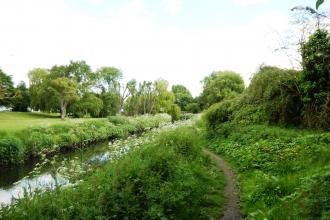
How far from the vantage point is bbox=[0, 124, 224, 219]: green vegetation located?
5.97m

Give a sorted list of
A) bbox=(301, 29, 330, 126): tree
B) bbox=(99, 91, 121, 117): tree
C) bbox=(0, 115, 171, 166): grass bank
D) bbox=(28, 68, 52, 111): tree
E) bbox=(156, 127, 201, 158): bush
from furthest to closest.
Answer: bbox=(99, 91, 121, 117): tree < bbox=(28, 68, 52, 111): tree < bbox=(0, 115, 171, 166): grass bank < bbox=(301, 29, 330, 126): tree < bbox=(156, 127, 201, 158): bush

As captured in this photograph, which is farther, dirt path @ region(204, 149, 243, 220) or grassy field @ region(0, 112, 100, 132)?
grassy field @ region(0, 112, 100, 132)

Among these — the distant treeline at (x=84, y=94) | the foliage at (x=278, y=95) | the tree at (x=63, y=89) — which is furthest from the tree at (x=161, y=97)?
the foliage at (x=278, y=95)

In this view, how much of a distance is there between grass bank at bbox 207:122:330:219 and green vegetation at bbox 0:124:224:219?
1.29m

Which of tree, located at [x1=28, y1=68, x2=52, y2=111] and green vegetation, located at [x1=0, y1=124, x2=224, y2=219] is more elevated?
tree, located at [x1=28, y1=68, x2=52, y2=111]

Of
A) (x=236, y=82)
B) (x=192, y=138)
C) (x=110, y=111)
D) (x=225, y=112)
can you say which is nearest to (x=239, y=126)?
(x=225, y=112)

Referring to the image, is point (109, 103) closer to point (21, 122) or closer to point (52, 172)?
point (21, 122)

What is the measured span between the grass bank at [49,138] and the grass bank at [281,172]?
8.53m

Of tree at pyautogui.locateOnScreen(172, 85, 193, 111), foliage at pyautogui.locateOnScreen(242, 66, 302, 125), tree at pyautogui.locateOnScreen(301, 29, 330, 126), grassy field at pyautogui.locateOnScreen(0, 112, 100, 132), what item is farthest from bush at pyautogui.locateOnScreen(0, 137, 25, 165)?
tree at pyautogui.locateOnScreen(172, 85, 193, 111)

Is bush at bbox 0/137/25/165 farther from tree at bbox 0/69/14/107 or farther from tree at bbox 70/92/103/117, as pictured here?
tree at bbox 70/92/103/117

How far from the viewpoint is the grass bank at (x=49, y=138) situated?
18.6 m

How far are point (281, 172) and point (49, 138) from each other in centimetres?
1866

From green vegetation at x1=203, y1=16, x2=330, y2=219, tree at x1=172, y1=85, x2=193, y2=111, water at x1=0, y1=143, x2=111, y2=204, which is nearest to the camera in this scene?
green vegetation at x1=203, y1=16, x2=330, y2=219

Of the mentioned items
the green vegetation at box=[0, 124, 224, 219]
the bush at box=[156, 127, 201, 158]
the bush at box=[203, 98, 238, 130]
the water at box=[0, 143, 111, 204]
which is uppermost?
the bush at box=[203, 98, 238, 130]
